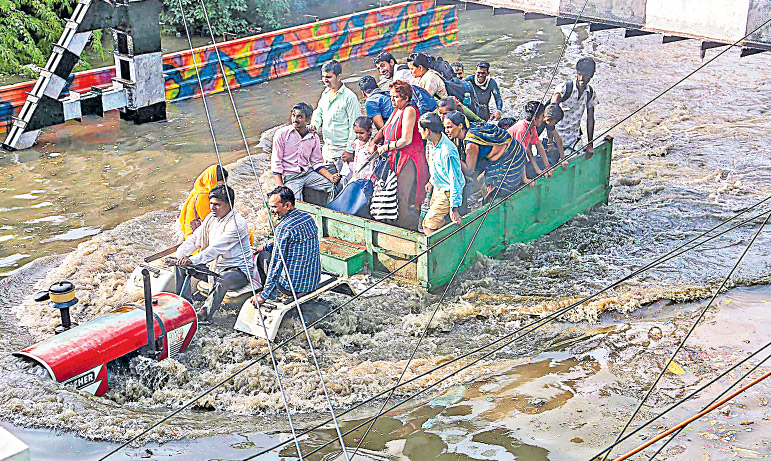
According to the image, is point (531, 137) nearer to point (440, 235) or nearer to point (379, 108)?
point (379, 108)

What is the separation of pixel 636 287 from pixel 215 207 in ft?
15.5

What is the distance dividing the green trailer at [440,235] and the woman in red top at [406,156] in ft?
1.40

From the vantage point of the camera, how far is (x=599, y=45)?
74.9 ft

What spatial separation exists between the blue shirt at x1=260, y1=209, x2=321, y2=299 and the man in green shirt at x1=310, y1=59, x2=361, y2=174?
244 centimetres

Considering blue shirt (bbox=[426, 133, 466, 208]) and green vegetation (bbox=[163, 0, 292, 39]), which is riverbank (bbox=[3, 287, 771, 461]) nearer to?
blue shirt (bbox=[426, 133, 466, 208])

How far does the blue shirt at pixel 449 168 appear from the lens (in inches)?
336

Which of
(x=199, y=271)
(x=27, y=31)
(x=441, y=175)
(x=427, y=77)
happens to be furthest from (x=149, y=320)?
(x=27, y=31)

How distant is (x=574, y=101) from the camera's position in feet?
34.4

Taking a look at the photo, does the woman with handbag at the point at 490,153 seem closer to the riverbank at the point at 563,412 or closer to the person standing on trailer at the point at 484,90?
the riverbank at the point at 563,412

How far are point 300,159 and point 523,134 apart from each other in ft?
8.78

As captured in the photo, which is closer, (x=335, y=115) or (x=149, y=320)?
(x=149, y=320)

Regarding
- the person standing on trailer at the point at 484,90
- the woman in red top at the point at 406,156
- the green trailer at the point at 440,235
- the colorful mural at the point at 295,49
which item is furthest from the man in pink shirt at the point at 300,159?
the colorful mural at the point at 295,49

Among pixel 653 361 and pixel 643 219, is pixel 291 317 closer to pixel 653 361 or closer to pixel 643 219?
pixel 653 361

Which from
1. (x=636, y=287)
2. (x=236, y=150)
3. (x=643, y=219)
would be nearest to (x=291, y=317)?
(x=636, y=287)
